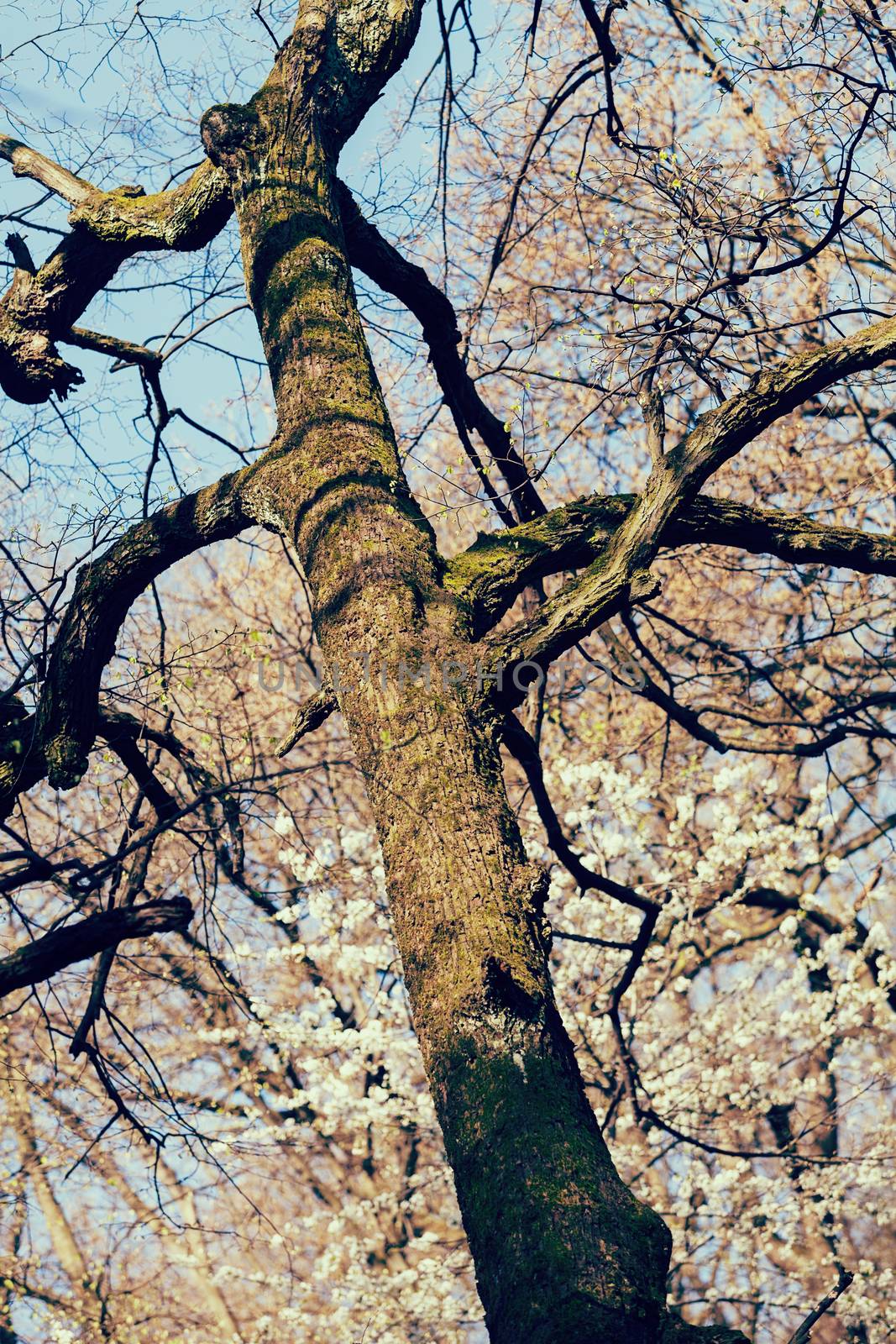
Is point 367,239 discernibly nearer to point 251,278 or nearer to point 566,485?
point 251,278

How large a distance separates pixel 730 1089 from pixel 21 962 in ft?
29.6

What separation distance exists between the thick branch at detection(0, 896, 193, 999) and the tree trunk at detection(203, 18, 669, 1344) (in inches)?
28.4

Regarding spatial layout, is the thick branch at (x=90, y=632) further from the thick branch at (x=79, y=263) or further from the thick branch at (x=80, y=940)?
the thick branch at (x=79, y=263)

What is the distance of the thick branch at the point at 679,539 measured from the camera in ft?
11.0

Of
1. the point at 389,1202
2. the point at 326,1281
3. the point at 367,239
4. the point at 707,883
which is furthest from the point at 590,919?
the point at 367,239

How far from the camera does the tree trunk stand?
1.95 meters

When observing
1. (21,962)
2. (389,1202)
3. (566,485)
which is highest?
(566,485)

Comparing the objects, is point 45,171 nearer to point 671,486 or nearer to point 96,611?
point 96,611

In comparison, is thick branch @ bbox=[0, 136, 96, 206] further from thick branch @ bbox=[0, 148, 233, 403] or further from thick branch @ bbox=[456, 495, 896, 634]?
thick branch @ bbox=[456, 495, 896, 634]

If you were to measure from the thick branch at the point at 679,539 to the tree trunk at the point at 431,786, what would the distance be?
29cm

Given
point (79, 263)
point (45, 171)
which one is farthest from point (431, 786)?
point (45, 171)

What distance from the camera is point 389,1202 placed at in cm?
1062

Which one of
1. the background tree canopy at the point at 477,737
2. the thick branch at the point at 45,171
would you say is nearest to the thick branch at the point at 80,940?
the background tree canopy at the point at 477,737

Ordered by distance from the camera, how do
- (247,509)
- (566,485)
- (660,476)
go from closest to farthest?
1. (660,476)
2. (247,509)
3. (566,485)
